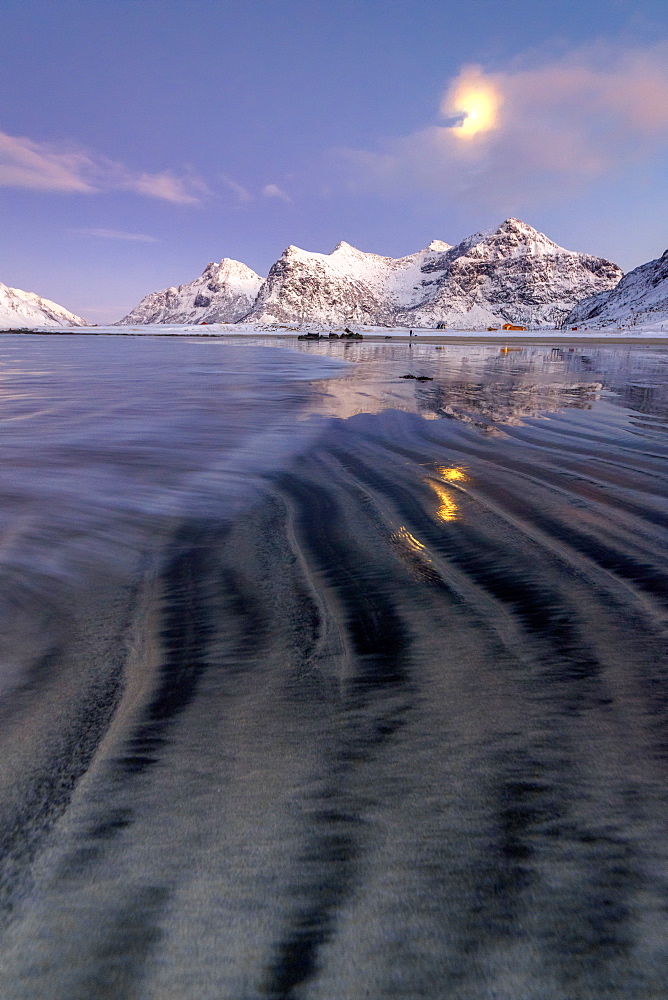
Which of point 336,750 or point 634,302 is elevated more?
point 634,302

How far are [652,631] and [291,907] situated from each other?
2129mm

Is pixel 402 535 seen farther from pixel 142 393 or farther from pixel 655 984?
pixel 142 393

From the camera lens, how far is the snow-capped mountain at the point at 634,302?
426ft

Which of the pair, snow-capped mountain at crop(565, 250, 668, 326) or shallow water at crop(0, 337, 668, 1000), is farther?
snow-capped mountain at crop(565, 250, 668, 326)

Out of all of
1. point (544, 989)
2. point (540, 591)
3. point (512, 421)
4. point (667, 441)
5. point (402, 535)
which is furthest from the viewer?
point (512, 421)

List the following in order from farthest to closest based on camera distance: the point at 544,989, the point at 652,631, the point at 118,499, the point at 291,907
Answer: the point at 118,499
the point at 652,631
the point at 291,907
the point at 544,989

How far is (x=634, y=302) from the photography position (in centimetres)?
14650

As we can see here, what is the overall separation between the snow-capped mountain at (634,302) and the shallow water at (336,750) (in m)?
148

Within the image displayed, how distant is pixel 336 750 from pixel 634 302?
595 ft

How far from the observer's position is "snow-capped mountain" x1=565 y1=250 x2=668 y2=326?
130 meters

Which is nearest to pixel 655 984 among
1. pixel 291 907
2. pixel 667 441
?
pixel 291 907

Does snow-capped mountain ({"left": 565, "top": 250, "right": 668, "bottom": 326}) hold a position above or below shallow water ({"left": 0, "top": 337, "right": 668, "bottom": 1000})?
above

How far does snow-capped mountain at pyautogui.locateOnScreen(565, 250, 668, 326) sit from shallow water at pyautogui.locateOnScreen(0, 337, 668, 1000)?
485 ft

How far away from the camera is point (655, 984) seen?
1.10 metres
